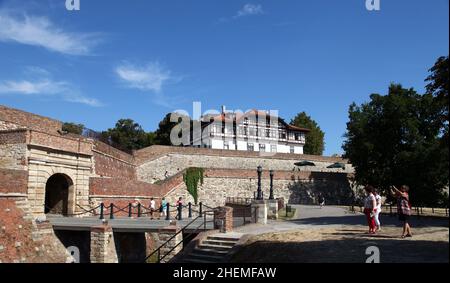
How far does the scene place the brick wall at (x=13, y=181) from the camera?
68.5ft

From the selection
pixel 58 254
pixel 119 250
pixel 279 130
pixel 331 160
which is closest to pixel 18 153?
pixel 58 254

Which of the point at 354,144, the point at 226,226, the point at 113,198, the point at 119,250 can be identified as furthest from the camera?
the point at 354,144

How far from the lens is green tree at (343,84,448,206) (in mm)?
32688

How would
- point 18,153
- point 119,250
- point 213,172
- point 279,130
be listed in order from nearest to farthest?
point 119,250, point 18,153, point 213,172, point 279,130

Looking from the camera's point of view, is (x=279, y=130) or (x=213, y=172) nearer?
(x=213, y=172)

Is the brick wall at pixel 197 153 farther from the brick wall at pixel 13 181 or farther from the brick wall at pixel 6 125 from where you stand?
the brick wall at pixel 13 181

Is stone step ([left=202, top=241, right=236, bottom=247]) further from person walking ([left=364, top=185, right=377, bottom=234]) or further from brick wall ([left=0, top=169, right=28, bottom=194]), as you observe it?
brick wall ([left=0, top=169, right=28, bottom=194])

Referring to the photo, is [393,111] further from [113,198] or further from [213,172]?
[113,198]

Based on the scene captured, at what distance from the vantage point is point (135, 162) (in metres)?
44.2

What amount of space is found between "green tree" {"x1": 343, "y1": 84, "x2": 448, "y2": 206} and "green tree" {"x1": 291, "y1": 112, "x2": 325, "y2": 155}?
34.4 meters

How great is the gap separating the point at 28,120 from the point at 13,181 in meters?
7.98

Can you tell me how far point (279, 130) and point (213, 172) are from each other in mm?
27184

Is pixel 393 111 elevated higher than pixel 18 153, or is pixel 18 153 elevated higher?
pixel 393 111
